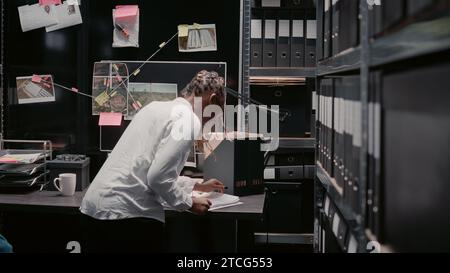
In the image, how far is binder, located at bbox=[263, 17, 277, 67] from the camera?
8.84 feet

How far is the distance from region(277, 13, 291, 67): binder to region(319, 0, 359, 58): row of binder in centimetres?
50

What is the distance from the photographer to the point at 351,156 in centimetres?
140

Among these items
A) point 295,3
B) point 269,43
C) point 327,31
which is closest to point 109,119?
point 269,43

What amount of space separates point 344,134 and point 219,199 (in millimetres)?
772

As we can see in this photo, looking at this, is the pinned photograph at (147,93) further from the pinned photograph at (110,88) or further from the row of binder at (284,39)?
the row of binder at (284,39)

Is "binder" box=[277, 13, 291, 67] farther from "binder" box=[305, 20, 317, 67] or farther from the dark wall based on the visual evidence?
the dark wall

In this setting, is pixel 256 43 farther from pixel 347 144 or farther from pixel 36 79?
pixel 347 144

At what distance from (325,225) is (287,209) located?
1.99 ft

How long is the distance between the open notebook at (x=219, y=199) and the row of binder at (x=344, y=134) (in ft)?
1.30

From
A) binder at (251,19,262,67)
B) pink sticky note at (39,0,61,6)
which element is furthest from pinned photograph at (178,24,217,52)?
pink sticky note at (39,0,61,6)

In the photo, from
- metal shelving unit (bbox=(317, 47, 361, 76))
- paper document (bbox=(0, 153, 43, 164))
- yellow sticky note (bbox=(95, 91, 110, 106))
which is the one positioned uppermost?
metal shelving unit (bbox=(317, 47, 361, 76))

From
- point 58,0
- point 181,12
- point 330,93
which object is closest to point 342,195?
point 330,93

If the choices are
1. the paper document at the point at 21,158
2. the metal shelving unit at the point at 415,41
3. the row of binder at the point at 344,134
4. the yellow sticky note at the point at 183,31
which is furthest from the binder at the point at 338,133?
the paper document at the point at 21,158

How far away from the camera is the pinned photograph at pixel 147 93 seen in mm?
2803
